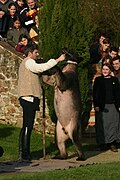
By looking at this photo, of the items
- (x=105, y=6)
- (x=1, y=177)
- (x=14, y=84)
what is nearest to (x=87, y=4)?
(x=105, y=6)

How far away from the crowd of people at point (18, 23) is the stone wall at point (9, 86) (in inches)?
13.3

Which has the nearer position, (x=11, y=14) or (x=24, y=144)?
(x=24, y=144)

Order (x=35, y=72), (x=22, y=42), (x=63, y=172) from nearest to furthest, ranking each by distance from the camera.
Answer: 1. (x=63, y=172)
2. (x=35, y=72)
3. (x=22, y=42)

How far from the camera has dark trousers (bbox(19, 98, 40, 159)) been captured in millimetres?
12994

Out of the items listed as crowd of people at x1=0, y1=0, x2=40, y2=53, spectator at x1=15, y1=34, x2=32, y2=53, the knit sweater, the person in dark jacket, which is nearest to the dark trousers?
the knit sweater

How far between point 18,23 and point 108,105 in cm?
408

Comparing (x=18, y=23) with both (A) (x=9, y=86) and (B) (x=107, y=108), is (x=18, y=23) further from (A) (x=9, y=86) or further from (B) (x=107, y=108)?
(B) (x=107, y=108)

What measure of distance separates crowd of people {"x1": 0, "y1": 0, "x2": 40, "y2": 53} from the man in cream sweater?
13.3ft

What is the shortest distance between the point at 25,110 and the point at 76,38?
3821 millimetres

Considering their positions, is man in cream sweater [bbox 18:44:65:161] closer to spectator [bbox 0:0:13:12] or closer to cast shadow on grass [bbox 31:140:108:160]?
cast shadow on grass [bbox 31:140:108:160]

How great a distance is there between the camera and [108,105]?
15102mm

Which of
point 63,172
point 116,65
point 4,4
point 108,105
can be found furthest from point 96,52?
point 63,172

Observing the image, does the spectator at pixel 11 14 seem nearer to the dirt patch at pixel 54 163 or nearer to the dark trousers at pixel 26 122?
the dirt patch at pixel 54 163

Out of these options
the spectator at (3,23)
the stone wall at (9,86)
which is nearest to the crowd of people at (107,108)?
the stone wall at (9,86)
